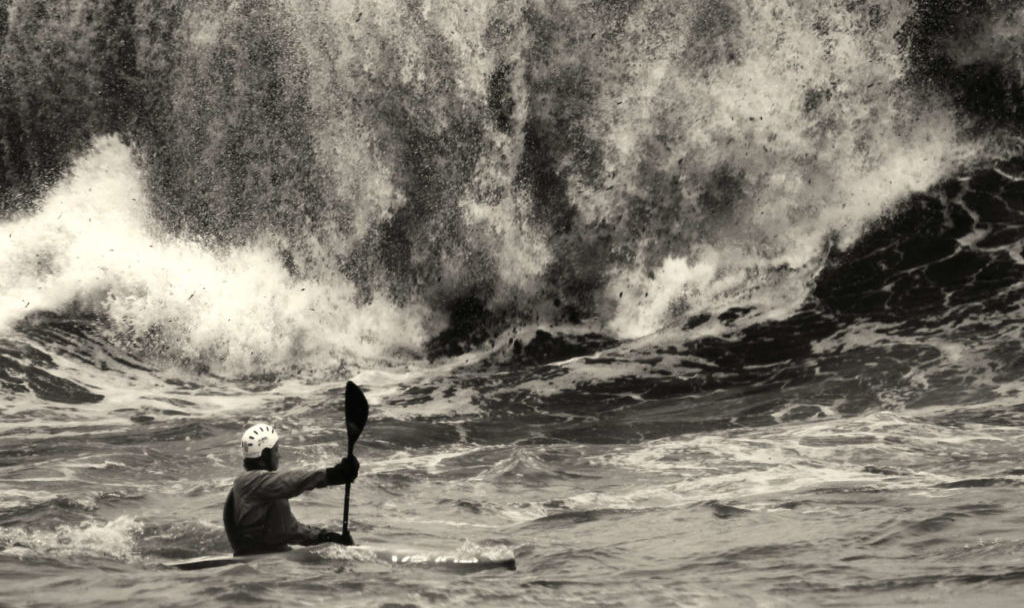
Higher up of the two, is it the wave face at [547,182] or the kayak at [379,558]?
the wave face at [547,182]

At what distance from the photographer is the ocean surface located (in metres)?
11.2

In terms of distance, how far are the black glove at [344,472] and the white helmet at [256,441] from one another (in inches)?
26.8

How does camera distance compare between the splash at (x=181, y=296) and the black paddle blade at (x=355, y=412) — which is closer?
the black paddle blade at (x=355, y=412)

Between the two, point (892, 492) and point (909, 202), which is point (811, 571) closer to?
point (892, 492)

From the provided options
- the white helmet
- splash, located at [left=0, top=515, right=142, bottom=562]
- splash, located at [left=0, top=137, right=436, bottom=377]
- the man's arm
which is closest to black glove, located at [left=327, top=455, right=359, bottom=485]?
the man's arm

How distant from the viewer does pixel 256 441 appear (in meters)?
7.04

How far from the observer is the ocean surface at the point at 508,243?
36.7 ft

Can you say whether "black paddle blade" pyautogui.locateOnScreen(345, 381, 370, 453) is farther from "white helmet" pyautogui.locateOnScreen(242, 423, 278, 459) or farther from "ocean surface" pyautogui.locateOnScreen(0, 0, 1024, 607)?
"ocean surface" pyautogui.locateOnScreen(0, 0, 1024, 607)

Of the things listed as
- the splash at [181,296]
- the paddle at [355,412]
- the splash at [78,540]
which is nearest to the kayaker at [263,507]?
the paddle at [355,412]

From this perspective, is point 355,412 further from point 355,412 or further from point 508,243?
point 508,243

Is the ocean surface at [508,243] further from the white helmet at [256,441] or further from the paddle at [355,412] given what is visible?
the white helmet at [256,441]

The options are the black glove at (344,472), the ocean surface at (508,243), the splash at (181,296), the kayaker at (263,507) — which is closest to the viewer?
the black glove at (344,472)

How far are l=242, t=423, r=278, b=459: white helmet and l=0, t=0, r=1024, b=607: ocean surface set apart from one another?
7.10ft

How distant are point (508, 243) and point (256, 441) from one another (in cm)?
891
